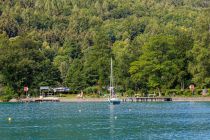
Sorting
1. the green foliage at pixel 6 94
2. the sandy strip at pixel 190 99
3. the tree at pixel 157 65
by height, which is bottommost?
the sandy strip at pixel 190 99

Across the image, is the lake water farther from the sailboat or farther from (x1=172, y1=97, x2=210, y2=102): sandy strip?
(x1=172, y1=97, x2=210, y2=102): sandy strip

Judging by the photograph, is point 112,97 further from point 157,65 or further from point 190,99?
point 190,99

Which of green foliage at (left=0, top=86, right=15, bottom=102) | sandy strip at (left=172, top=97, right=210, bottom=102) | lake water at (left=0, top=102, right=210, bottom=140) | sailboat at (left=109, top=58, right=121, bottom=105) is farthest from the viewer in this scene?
green foliage at (left=0, top=86, right=15, bottom=102)

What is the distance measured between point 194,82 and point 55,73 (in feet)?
123

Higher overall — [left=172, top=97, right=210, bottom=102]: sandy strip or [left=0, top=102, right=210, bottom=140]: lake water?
[left=172, top=97, right=210, bottom=102]: sandy strip

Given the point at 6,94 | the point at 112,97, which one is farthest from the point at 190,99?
the point at 6,94

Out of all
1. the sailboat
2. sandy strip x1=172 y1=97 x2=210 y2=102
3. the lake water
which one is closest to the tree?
the sailboat

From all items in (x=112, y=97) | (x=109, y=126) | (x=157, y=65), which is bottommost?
(x=109, y=126)

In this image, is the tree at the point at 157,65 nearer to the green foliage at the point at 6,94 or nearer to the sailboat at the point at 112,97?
the sailboat at the point at 112,97

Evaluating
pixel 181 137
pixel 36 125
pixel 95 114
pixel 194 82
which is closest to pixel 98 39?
pixel 194 82

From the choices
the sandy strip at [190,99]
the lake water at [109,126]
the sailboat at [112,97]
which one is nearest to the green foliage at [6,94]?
the sailboat at [112,97]

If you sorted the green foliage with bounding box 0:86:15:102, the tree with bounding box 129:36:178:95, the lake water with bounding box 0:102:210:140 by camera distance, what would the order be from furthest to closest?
the green foliage with bounding box 0:86:15:102, the tree with bounding box 129:36:178:95, the lake water with bounding box 0:102:210:140

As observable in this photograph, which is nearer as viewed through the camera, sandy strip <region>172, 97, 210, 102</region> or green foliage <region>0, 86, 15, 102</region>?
sandy strip <region>172, 97, 210, 102</region>

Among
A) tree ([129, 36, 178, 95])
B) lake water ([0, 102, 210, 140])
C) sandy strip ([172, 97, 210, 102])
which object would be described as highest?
tree ([129, 36, 178, 95])
